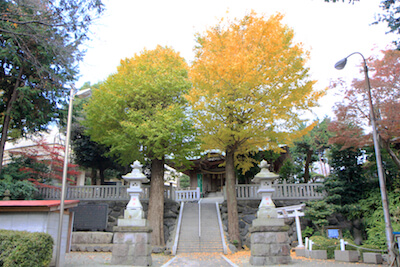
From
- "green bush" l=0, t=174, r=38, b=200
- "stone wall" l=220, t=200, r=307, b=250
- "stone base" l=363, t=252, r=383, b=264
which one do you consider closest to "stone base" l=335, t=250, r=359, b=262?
"stone base" l=363, t=252, r=383, b=264

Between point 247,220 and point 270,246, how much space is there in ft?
23.2

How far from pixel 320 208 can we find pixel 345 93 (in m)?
6.09

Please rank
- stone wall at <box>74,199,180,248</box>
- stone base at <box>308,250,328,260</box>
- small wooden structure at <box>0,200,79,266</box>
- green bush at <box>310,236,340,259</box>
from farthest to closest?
stone wall at <box>74,199,180,248</box> < green bush at <box>310,236,340,259</box> < stone base at <box>308,250,328,260</box> < small wooden structure at <box>0,200,79,266</box>

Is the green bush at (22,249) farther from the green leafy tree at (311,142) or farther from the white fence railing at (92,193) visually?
the green leafy tree at (311,142)

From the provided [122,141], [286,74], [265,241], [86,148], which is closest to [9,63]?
[122,141]

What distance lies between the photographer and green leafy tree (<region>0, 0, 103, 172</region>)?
9.47 m

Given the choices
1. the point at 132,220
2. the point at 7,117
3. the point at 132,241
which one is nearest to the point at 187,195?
the point at 132,220

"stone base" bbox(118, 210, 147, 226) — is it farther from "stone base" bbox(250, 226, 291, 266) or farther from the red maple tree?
the red maple tree

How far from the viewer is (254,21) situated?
45.1 feet

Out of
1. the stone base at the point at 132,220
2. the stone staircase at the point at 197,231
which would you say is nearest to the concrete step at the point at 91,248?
the stone staircase at the point at 197,231

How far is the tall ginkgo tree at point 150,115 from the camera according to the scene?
47.1ft

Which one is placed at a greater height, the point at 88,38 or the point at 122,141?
the point at 88,38

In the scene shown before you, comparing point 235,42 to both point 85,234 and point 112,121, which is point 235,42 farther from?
point 85,234

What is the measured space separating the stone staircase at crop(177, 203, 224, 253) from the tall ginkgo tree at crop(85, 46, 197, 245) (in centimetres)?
140
